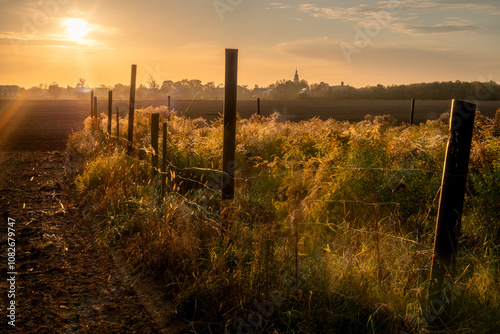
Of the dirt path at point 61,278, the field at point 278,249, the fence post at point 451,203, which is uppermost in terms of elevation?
the fence post at point 451,203

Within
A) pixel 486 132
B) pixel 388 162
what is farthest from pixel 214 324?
pixel 486 132

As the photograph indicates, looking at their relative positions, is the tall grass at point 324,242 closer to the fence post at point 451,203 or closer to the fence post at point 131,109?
the fence post at point 451,203

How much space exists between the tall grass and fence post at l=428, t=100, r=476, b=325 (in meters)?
0.14

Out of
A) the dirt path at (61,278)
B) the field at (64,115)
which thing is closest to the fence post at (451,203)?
the dirt path at (61,278)

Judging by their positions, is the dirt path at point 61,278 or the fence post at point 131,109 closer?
the dirt path at point 61,278

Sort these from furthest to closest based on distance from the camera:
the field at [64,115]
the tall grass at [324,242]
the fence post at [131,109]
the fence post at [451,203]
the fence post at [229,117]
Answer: the field at [64,115]
the fence post at [131,109]
the fence post at [229,117]
the tall grass at [324,242]
the fence post at [451,203]

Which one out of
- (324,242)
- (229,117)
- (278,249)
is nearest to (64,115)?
(229,117)

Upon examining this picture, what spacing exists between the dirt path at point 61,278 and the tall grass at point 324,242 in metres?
0.36

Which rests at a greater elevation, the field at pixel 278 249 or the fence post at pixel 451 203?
the fence post at pixel 451 203

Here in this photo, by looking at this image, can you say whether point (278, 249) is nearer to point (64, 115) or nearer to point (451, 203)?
point (451, 203)

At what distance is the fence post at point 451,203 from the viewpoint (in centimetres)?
326

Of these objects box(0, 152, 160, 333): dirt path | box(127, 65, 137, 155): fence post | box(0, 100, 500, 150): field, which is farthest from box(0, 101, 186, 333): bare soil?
box(0, 100, 500, 150): field

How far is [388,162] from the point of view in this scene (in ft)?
20.4

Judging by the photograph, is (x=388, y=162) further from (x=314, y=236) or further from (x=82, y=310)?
(x=82, y=310)
